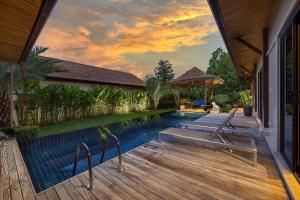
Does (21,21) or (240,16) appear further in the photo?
(240,16)

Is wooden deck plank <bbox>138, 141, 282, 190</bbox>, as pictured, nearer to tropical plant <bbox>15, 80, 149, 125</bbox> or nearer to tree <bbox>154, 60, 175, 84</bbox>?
tropical plant <bbox>15, 80, 149, 125</bbox>

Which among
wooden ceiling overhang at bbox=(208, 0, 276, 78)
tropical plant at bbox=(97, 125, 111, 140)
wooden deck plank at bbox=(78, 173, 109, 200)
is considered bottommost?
tropical plant at bbox=(97, 125, 111, 140)

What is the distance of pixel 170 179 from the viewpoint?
11.1ft

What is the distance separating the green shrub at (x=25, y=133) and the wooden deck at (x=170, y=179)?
3.12 m

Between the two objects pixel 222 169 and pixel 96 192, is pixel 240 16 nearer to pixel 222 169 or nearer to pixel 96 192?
pixel 222 169

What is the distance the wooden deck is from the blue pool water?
59cm

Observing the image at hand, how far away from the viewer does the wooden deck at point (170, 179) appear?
2.91m

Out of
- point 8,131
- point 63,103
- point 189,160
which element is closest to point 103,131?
point 8,131

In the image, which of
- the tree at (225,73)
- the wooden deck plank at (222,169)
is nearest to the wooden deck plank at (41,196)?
the wooden deck plank at (222,169)

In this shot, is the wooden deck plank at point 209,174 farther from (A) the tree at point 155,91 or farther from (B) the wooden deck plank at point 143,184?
(A) the tree at point 155,91

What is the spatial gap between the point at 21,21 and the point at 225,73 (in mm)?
33246

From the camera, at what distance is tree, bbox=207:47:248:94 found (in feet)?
99.7

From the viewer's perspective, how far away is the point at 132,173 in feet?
12.1

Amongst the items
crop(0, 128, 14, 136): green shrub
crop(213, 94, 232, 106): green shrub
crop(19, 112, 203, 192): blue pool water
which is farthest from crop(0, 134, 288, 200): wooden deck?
crop(213, 94, 232, 106): green shrub
